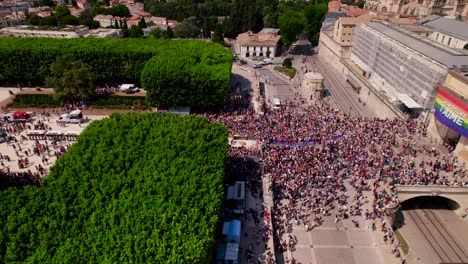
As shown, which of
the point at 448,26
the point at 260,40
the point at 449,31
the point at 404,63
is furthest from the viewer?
the point at 260,40

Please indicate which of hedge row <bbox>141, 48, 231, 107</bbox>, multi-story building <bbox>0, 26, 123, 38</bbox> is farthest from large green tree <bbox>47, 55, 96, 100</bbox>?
multi-story building <bbox>0, 26, 123, 38</bbox>

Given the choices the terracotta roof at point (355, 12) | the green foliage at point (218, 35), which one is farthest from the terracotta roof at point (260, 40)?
the terracotta roof at point (355, 12)

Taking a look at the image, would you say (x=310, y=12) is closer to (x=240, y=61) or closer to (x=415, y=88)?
(x=240, y=61)

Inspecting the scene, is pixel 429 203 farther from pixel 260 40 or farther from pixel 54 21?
pixel 54 21

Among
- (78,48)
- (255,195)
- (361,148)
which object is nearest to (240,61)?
(78,48)

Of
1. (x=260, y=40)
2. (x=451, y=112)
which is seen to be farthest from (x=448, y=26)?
(x=451, y=112)

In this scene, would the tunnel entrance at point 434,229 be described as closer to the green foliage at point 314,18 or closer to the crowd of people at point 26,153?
the crowd of people at point 26,153
